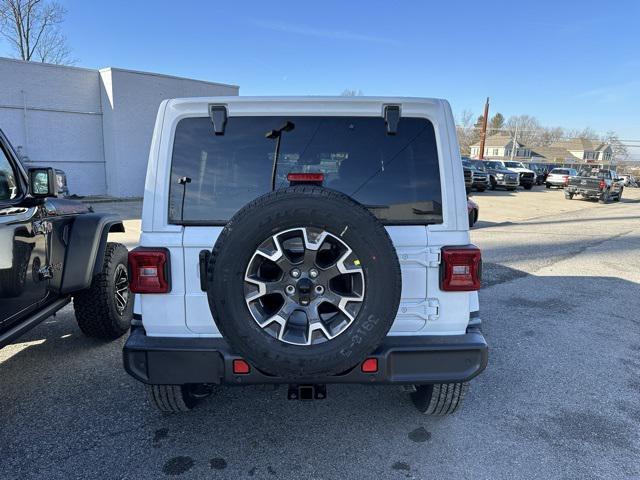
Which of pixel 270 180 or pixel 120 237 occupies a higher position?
pixel 270 180

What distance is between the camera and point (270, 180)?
245 centimetres

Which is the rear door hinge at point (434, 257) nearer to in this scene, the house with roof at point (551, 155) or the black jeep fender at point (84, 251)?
the black jeep fender at point (84, 251)

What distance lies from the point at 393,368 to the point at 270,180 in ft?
3.96

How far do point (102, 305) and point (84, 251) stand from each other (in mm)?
568

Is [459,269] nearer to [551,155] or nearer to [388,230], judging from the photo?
[388,230]

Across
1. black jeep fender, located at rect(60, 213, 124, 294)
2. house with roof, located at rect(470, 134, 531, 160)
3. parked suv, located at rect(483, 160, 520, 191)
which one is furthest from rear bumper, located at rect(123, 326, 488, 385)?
house with roof, located at rect(470, 134, 531, 160)

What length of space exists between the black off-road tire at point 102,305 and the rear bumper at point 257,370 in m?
1.95

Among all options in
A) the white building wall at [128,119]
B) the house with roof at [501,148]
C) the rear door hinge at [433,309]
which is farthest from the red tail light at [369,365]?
the house with roof at [501,148]

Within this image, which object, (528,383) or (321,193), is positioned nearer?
(321,193)

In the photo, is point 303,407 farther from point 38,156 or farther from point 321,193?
point 38,156

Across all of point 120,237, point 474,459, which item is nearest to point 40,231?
point 474,459

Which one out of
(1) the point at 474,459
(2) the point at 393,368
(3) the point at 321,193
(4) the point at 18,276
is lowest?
(1) the point at 474,459

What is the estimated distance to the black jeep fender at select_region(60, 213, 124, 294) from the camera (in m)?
3.62

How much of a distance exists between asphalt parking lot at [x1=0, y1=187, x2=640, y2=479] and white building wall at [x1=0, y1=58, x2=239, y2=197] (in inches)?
628
